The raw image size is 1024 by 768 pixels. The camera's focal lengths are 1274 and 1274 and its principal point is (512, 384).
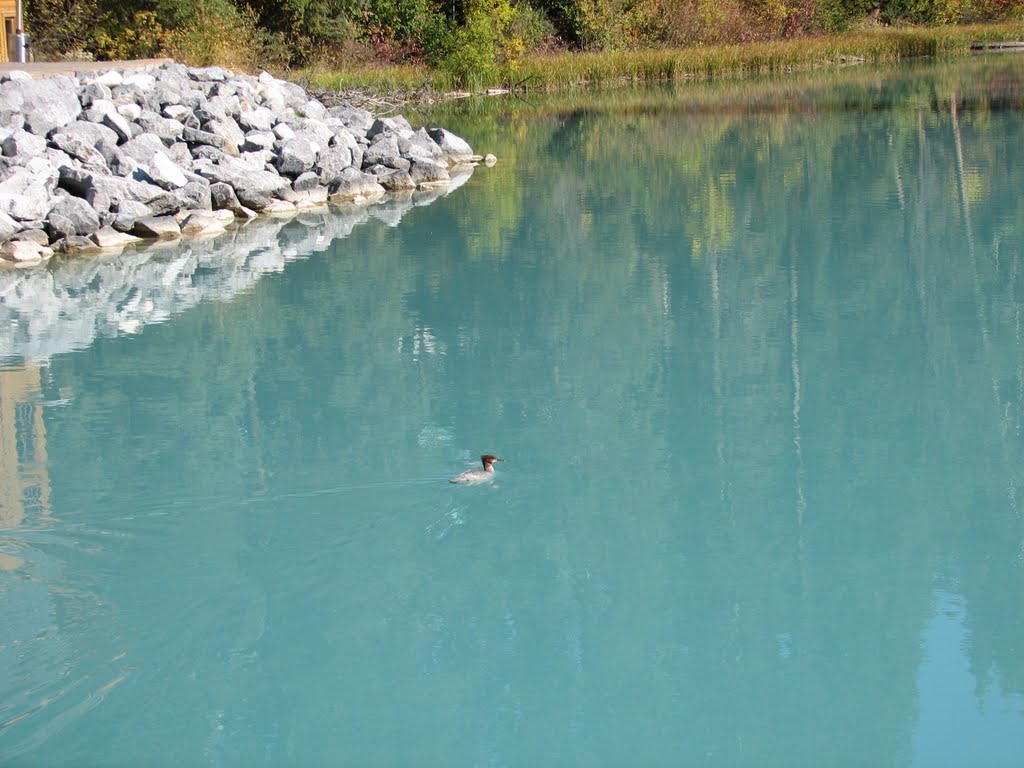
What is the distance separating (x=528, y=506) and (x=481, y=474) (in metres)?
0.33

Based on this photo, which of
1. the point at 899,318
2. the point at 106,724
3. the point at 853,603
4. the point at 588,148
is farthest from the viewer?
the point at 588,148

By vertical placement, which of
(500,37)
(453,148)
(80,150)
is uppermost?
(500,37)

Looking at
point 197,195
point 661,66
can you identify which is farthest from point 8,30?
point 661,66

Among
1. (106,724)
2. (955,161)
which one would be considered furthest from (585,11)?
(106,724)

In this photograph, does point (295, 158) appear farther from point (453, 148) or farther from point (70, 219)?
point (70, 219)

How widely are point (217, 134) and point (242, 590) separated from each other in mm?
11962

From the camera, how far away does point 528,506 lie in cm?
616

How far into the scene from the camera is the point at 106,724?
4426mm

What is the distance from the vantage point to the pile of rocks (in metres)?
13.6

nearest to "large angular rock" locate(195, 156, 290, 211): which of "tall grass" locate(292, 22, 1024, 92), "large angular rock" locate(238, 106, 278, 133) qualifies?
"large angular rock" locate(238, 106, 278, 133)

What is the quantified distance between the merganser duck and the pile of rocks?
26.8 ft

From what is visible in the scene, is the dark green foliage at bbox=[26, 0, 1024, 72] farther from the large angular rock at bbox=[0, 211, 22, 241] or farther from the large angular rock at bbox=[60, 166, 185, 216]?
the large angular rock at bbox=[0, 211, 22, 241]

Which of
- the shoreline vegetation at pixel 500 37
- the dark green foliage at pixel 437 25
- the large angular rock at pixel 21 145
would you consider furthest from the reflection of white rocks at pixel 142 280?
the dark green foliage at pixel 437 25

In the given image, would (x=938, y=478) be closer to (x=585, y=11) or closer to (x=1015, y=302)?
(x=1015, y=302)
